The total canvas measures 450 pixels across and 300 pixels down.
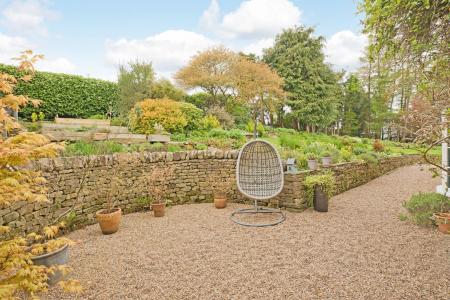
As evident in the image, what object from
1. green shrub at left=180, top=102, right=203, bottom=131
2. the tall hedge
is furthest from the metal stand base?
the tall hedge

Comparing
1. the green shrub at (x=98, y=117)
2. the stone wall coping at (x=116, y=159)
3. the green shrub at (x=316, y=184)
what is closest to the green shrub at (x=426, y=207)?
the green shrub at (x=316, y=184)

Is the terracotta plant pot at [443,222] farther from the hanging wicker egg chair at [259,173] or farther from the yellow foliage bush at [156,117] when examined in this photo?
the yellow foliage bush at [156,117]

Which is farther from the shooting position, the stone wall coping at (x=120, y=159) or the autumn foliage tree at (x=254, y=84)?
the autumn foliage tree at (x=254, y=84)

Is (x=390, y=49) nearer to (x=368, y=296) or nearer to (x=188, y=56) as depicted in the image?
(x=368, y=296)

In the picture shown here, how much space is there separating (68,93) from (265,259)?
9.09 m

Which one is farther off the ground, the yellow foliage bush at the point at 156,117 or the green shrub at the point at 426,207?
the yellow foliage bush at the point at 156,117

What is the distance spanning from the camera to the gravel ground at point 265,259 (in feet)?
7.91

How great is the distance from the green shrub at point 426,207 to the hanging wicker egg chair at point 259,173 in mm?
2065

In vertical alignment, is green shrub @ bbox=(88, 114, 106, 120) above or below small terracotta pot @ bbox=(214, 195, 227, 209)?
above

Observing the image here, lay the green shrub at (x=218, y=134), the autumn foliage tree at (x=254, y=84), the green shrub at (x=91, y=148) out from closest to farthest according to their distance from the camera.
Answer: the green shrub at (x=91, y=148), the green shrub at (x=218, y=134), the autumn foliage tree at (x=254, y=84)

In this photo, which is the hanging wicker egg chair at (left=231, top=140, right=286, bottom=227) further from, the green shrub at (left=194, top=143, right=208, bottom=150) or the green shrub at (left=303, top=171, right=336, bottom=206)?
the green shrub at (left=194, top=143, right=208, bottom=150)

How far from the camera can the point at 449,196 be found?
4426 mm

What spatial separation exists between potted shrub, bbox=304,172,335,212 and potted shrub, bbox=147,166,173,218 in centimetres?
271

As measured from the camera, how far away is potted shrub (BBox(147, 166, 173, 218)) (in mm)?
4922
